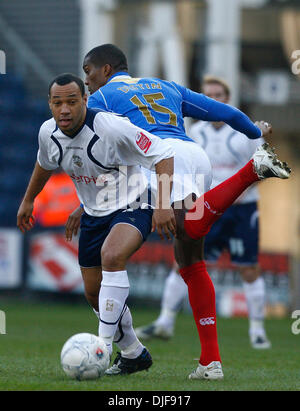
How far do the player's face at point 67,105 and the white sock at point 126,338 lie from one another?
3.73 feet

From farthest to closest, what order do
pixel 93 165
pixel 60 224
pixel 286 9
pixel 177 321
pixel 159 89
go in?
1. pixel 286 9
2. pixel 60 224
3. pixel 177 321
4. pixel 159 89
5. pixel 93 165

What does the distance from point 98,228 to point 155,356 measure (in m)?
1.85

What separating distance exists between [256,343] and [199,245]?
3077mm

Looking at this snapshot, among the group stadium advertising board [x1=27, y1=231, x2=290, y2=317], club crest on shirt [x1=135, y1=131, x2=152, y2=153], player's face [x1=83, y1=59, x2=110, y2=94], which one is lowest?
stadium advertising board [x1=27, y1=231, x2=290, y2=317]

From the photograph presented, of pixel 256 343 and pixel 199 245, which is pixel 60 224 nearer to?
pixel 256 343

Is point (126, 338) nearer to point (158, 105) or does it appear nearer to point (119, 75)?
point (158, 105)

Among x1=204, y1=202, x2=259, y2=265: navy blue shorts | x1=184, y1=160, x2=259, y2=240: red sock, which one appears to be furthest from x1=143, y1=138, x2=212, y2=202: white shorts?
x1=204, y1=202, x2=259, y2=265: navy blue shorts

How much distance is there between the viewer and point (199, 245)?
A: 5.43m

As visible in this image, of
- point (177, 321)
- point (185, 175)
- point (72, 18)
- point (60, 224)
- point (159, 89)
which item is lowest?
point (177, 321)

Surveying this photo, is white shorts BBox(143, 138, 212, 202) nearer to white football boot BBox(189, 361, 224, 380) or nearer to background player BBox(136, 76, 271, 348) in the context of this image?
white football boot BBox(189, 361, 224, 380)

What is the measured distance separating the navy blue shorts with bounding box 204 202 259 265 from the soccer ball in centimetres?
374

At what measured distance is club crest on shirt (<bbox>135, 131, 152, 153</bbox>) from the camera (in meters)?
5.01

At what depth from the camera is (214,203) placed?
5172mm
